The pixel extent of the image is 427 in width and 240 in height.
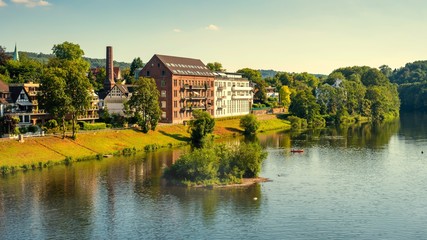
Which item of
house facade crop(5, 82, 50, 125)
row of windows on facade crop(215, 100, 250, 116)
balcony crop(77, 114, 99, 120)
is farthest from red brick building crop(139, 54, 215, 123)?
house facade crop(5, 82, 50, 125)

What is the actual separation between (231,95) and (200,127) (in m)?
53.6

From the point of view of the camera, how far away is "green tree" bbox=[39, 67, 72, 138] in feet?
330

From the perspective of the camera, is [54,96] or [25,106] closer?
[54,96]

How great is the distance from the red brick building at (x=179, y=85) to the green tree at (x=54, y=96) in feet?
144

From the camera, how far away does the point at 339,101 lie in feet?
646

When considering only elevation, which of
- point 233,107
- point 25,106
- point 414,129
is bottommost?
point 414,129

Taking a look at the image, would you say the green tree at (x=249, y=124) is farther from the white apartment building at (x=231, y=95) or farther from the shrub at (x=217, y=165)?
the shrub at (x=217, y=165)

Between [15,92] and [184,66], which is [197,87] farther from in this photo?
[15,92]

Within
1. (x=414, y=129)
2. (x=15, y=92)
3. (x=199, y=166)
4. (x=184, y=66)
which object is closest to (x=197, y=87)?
(x=184, y=66)

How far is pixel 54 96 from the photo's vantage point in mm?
101000

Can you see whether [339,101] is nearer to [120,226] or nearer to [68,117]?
[68,117]

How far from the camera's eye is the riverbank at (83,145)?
8900 centimetres

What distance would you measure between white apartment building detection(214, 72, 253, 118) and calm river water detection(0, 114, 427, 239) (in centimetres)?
7234

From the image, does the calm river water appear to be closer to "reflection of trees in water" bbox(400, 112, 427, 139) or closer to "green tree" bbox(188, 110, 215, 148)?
"green tree" bbox(188, 110, 215, 148)
